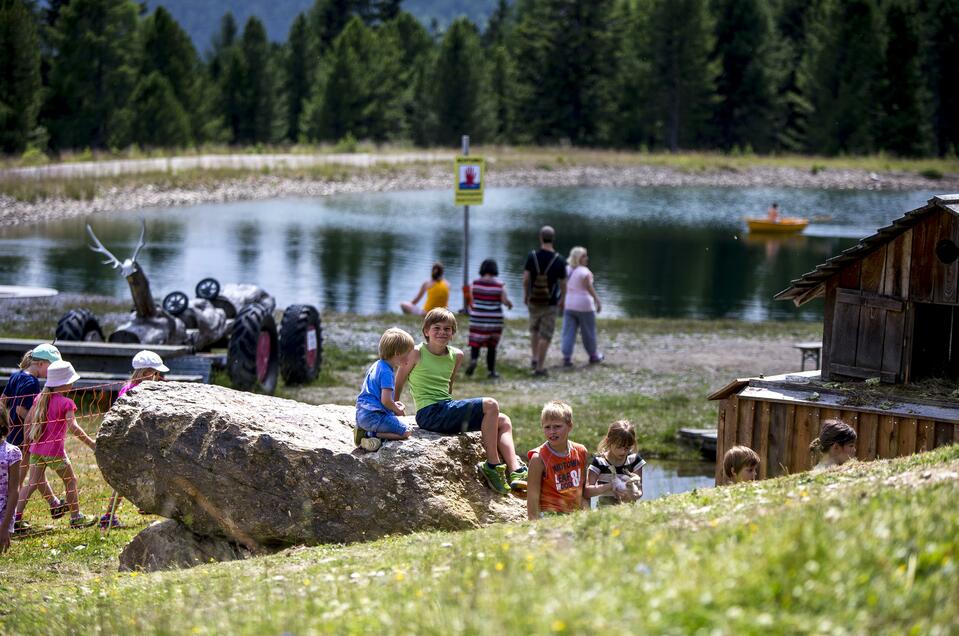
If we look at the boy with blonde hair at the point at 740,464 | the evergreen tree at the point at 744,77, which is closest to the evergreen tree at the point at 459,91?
the evergreen tree at the point at 744,77

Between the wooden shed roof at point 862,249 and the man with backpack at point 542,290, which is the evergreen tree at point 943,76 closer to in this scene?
the man with backpack at point 542,290

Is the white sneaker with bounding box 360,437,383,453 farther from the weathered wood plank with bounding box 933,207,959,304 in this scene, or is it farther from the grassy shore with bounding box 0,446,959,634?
the weathered wood plank with bounding box 933,207,959,304

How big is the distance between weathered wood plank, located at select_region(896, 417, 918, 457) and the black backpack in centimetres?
846

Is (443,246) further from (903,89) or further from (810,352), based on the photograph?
(903,89)

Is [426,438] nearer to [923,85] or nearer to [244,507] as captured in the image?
[244,507]

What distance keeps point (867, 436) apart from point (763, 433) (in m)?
0.95

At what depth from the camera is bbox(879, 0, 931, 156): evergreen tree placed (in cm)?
8962

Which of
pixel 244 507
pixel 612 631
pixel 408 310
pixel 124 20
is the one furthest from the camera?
pixel 124 20

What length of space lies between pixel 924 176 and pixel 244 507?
78071mm

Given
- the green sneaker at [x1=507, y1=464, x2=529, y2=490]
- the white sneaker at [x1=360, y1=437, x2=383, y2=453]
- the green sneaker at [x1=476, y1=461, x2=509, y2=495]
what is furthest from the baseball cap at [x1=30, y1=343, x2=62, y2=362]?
the green sneaker at [x1=507, y1=464, x2=529, y2=490]

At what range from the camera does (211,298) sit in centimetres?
1848

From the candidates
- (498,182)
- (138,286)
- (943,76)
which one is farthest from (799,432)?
(943,76)

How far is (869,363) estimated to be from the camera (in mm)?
11320

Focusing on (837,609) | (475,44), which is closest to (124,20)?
(475,44)
